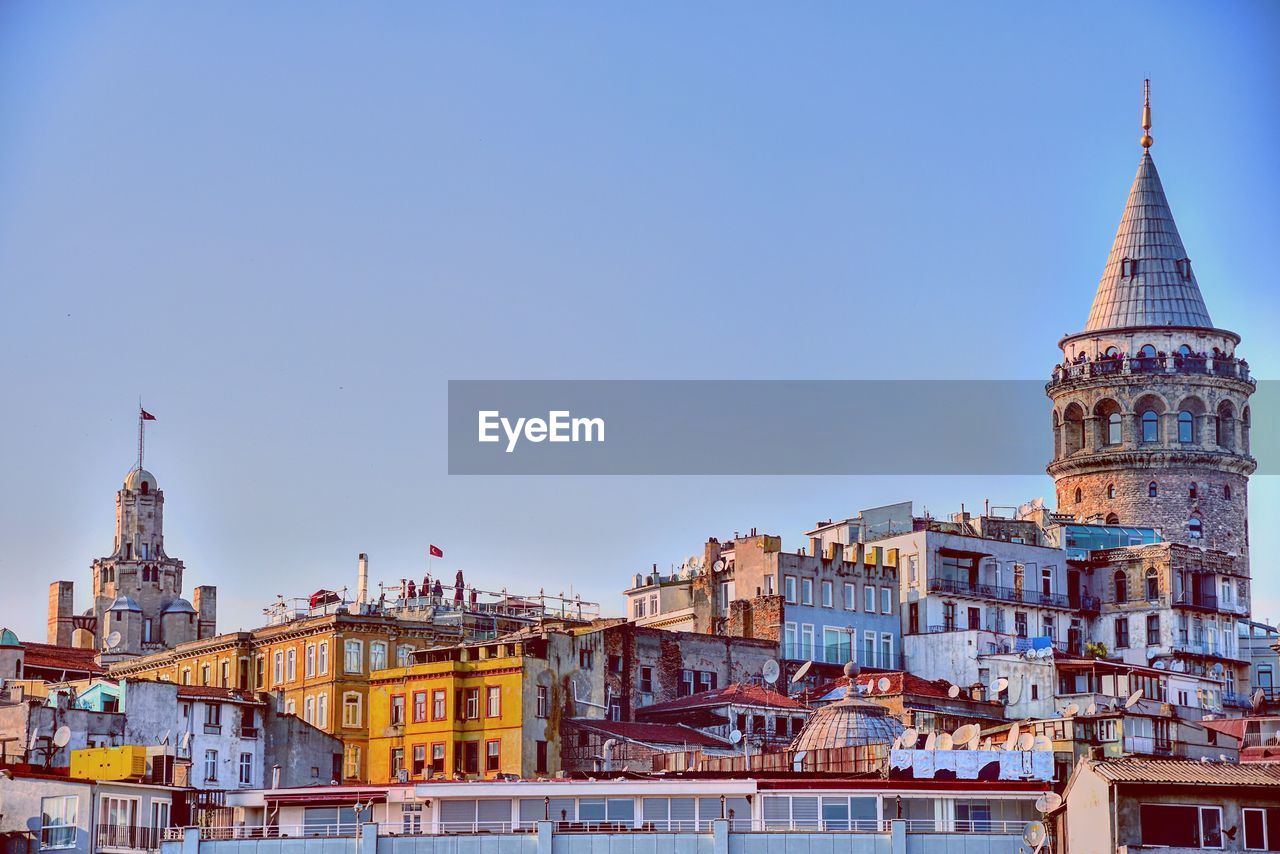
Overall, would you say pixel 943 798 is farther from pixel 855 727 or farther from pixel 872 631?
Result: pixel 872 631

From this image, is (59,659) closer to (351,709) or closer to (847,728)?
(351,709)

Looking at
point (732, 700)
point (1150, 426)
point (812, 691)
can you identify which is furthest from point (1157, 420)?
point (732, 700)

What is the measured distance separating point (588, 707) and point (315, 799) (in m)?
27.3

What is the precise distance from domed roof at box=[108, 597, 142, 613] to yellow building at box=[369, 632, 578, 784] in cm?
6815

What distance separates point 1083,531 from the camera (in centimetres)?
14238

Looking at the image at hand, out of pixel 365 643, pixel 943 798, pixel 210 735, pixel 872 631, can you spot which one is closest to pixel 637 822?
pixel 943 798

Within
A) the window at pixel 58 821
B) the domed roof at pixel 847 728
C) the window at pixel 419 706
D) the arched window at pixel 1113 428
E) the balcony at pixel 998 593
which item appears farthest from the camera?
the arched window at pixel 1113 428

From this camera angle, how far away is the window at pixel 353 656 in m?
114

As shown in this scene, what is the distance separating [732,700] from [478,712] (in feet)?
31.6

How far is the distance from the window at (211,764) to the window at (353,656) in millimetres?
11792

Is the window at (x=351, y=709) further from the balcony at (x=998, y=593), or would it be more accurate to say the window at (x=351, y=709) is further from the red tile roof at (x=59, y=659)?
the balcony at (x=998, y=593)

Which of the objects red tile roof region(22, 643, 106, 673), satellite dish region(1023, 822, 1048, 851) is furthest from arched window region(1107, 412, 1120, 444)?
satellite dish region(1023, 822, 1048, 851)

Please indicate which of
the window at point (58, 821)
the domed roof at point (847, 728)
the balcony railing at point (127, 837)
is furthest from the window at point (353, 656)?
the balcony railing at point (127, 837)

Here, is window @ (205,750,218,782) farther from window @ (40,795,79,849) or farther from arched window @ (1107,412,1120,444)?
arched window @ (1107,412,1120,444)
